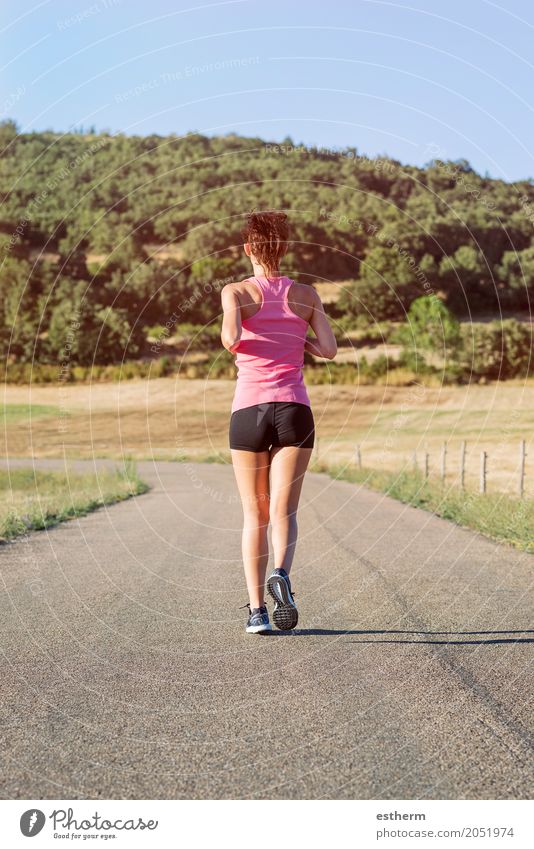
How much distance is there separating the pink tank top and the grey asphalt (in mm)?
1457

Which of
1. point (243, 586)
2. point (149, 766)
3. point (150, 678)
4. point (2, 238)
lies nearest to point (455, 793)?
point (149, 766)

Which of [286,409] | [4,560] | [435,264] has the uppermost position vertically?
[435,264]

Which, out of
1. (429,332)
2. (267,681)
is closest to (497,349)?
(429,332)

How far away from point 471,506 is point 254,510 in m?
9.74

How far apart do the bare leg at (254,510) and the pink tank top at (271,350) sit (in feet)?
1.11

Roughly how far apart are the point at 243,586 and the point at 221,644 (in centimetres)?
240

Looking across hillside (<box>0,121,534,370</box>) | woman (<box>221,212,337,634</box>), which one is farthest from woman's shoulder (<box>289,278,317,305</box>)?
hillside (<box>0,121,534,370</box>)

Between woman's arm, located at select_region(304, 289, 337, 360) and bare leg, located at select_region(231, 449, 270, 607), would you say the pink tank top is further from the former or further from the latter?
bare leg, located at select_region(231, 449, 270, 607)

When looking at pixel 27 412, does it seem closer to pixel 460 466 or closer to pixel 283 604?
pixel 460 466

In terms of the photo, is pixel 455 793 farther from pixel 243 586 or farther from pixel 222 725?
pixel 243 586

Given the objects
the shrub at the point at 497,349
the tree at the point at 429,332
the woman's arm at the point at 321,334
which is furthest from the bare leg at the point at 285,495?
the shrub at the point at 497,349

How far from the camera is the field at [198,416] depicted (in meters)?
43.5

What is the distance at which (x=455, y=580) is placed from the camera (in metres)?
8.64

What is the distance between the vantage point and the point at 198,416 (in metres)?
47.8
